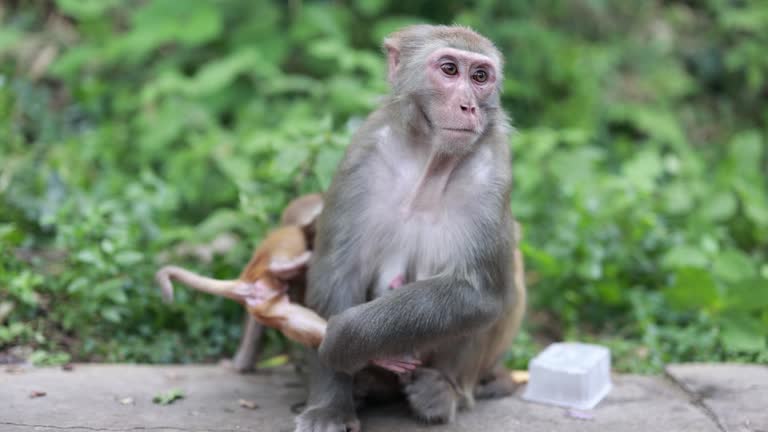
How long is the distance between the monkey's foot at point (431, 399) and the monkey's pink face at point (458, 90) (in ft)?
3.76

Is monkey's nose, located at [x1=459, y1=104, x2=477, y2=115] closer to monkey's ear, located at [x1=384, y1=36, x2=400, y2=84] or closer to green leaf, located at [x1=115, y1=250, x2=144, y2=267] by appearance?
monkey's ear, located at [x1=384, y1=36, x2=400, y2=84]

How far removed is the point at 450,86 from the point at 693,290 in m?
2.66

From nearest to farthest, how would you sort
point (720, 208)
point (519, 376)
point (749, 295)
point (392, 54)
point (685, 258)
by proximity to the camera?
point (392, 54)
point (519, 376)
point (749, 295)
point (685, 258)
point (720, 208)

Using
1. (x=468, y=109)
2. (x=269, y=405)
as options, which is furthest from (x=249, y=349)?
(x=468, y=109)

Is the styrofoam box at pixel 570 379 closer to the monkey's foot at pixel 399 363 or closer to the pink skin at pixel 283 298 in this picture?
the pink skin at pixel 283 298

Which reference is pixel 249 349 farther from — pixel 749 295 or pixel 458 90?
pixel 749 295

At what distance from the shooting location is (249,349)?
4.92 metres

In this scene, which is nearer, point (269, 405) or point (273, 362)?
point (269, 405)

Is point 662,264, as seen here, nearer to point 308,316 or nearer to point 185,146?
point 308,316

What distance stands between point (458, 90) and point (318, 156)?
159 centimetres

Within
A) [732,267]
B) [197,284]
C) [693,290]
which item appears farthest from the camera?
[732,267]

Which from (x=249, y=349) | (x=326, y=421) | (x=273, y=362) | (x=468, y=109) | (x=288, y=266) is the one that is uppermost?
(x=468, y=109)

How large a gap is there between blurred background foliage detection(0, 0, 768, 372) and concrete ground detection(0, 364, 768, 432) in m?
0.41

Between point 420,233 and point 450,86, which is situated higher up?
point 450,86
